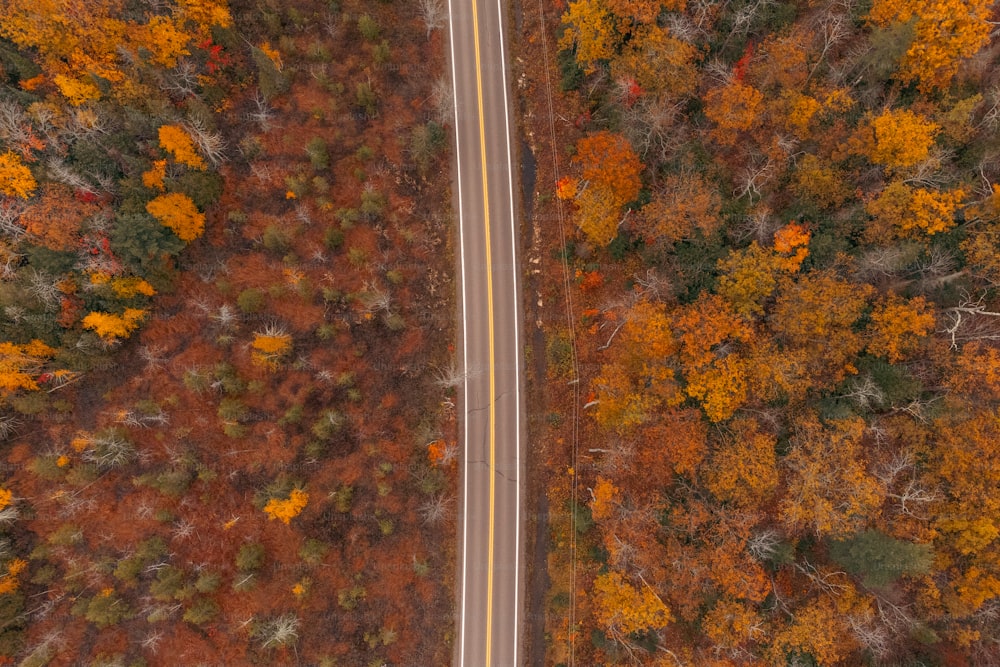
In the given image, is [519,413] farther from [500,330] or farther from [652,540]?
[652,540]

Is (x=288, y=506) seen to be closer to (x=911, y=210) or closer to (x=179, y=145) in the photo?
(x=179, y=145)

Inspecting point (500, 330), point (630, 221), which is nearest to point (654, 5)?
point (630, 221)

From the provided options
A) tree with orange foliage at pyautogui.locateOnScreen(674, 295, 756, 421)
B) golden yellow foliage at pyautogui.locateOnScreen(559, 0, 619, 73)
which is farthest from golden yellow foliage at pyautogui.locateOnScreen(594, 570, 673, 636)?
golden yellow foliage at pyautogui.locateOnScreen(559, 0, 619, 73)

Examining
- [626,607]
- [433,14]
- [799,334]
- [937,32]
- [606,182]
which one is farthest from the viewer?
[433,14]

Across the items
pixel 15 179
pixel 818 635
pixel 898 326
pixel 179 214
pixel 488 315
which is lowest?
pixel 818 635

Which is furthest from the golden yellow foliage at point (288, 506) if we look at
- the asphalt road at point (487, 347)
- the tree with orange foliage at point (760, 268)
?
the tree with orange foliage at point (760, 268)

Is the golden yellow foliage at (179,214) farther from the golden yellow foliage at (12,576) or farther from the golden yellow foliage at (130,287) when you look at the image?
the golden yellow foliage at (12,576)

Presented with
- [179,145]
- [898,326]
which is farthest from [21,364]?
[898,326]
